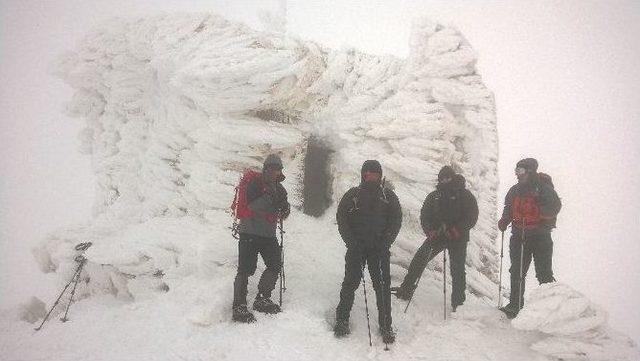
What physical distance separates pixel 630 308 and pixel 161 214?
386ft

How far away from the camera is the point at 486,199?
32.3 ft

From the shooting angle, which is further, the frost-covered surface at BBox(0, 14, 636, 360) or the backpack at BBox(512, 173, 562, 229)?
the frost-covered surface at BBox(0, 14, 636, 360)

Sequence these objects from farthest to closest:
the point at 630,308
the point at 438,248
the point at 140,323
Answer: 1. the point at 630,308
2. the point at 438,248
3. the point at 140,323

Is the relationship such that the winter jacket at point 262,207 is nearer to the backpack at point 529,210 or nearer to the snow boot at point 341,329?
the snow boot at point 341,329

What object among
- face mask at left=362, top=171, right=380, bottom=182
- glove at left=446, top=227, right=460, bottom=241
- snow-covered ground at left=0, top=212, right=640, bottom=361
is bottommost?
snow-covered ground at left=0, top=212, right=640, bottom=361

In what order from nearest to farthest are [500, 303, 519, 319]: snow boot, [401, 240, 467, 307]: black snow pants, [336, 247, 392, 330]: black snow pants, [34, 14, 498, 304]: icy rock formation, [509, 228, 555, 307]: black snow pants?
[336, 247, 392, 330]: black snow pants < [500, 303, 519, 319]: snow boot < [509, 228, 555, 307]: black snow pants < [401, 240, 467, 307]: black snow pants < [34, 14, 498, 304]: icy rock formation

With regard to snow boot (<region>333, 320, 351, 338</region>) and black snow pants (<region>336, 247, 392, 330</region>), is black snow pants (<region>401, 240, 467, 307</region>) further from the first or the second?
snow boot (<region>333, 320, 351, 338</region>)

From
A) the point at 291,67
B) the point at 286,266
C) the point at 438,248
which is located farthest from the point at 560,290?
the point at 291,67

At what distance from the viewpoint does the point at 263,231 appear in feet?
21.6

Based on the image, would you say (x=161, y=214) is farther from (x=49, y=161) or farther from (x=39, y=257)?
(x=49, y=161)

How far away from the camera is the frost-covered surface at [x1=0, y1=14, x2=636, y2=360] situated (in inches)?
303

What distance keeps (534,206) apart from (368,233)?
3.32 m

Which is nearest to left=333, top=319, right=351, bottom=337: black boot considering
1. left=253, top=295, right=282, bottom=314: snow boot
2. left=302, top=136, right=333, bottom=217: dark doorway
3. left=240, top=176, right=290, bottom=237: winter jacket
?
left=253, top=295, right=282, bottom=314: snow boot

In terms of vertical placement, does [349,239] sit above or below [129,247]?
above
